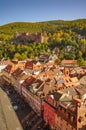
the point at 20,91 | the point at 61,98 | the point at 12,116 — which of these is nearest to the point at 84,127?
the point at 61,98

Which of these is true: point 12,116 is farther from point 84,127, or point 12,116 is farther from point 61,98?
point 84,127

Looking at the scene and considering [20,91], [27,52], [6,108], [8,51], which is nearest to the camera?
[6,108]

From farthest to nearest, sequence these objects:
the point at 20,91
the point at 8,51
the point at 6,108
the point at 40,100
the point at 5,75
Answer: the point at 8,51 → the point at 5,75 → the point at 20,91 → the point at 6,108 → the point at 40,100

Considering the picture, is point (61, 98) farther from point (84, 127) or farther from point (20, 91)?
point (20, 91)

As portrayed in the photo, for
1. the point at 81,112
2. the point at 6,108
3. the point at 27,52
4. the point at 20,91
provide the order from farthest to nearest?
the point at 27,52 → the point at 20,91 → the point at 6,108 → the point at 81,112

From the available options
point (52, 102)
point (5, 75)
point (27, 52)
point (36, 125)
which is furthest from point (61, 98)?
point (27, 52)

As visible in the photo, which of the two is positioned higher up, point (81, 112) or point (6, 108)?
point (81, 112)

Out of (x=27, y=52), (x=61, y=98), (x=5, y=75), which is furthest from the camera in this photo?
(x=27, y=52)

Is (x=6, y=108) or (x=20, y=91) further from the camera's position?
(x=20, y=91)

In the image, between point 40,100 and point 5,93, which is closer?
point 40,100
